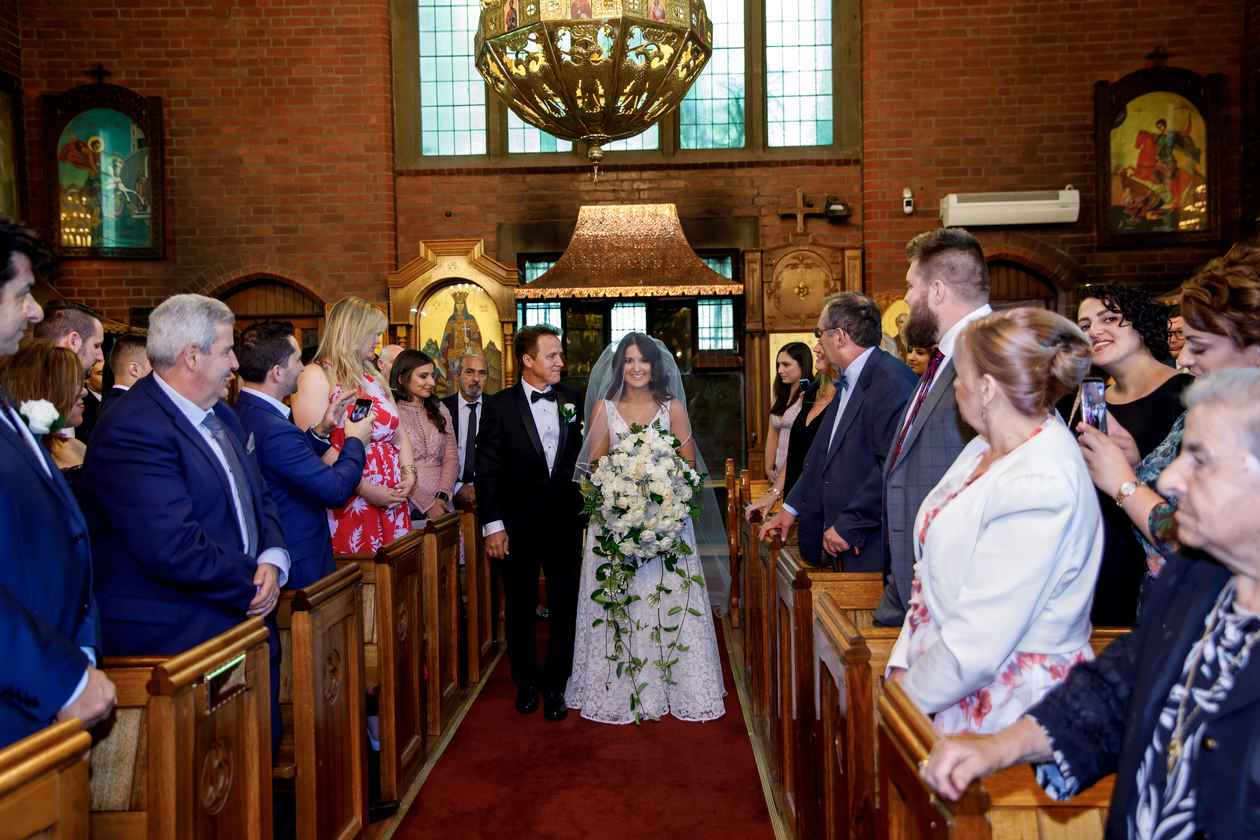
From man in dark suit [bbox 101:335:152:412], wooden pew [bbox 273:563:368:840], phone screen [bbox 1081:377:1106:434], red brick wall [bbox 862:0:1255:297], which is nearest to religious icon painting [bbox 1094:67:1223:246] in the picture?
red brick wall [bbox 862:0:1255:297]

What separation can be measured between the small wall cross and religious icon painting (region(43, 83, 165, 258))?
6.11 metres

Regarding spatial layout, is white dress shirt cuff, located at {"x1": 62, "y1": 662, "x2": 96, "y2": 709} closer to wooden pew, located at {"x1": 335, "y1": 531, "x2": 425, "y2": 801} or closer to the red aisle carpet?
wooden pew, located at {"x1": 335, "y1": 531, "x2": 425, "y2": 801}

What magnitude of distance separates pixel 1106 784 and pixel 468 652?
422cm

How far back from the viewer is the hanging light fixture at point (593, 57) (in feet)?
13.8

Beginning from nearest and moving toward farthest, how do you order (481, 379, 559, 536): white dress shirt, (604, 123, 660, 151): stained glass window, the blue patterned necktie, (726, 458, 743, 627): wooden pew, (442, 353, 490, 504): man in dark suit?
the blue patterned necktie → (481, 379, 559, 536): white dress shirt → (442, 353, 490, 504): man in dark suit → (726, 458, 743, 627): wooden pew → (604, 123, 660, 151): stained glass window

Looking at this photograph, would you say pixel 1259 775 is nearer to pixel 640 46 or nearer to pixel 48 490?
pixel 48 490

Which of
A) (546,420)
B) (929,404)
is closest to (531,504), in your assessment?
(546,420)

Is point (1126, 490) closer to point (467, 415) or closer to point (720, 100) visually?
point (467, 415)

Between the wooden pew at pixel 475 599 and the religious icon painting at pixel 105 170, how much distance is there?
5.79 metres

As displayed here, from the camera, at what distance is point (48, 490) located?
2.17 meters

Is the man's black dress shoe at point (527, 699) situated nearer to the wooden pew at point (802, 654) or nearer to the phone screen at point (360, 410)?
the wooden pew at point (802, 654)

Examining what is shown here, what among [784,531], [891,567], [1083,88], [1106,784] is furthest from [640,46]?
[1083,88]

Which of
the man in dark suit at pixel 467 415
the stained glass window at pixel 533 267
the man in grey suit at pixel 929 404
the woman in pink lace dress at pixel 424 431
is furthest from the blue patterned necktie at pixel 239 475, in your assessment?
the stained glass window at pixel 533 267

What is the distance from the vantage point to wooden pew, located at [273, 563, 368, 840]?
10.0 ft
